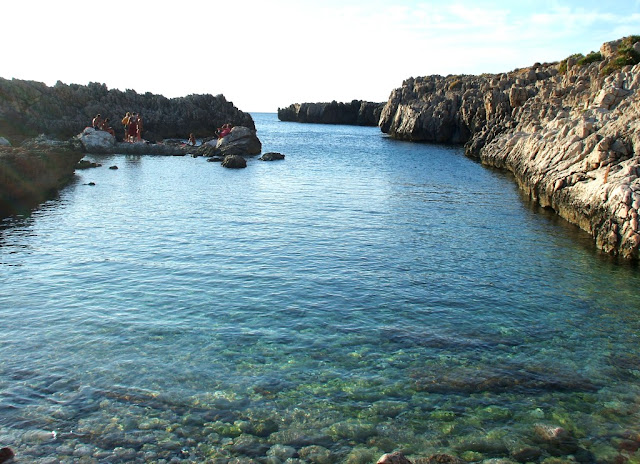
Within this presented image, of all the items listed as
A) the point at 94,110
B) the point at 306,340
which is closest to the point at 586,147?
the point at 306,340

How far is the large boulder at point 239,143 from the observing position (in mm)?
67375

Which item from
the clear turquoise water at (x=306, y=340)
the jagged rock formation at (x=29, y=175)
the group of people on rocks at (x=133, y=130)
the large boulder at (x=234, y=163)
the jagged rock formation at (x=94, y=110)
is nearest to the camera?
the clear turquoise water at (x=306, y=340)

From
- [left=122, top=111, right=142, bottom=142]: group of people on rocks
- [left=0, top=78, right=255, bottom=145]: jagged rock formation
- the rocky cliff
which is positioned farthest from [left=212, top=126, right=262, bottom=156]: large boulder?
the rocky cliff

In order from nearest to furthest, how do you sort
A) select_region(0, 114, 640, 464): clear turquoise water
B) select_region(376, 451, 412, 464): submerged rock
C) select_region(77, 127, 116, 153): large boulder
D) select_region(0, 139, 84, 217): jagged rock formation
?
select_region(376, 451, 412, 464): submerged rock < select_region(0, 114, 640, 464): clear turquoise water < select_region(0, 139, 84, 217): jagged rock formation < select_region(77, 127, 116, 153): large boulder

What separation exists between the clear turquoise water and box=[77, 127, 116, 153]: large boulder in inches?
1600

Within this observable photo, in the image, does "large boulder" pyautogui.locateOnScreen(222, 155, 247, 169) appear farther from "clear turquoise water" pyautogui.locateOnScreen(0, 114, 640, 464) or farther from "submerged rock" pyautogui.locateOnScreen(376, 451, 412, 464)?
"submerged rock" pyautogui.locateOnScreen(376, 451, 412, 464)

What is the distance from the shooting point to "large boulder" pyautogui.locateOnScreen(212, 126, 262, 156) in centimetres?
6738

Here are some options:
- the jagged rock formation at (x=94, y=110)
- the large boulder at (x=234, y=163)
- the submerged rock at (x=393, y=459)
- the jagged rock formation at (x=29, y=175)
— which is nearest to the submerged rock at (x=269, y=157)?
the large boulder at (x=234, y=163)

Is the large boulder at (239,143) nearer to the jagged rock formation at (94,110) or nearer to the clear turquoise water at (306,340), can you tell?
the jagged rock formation at (94,110)

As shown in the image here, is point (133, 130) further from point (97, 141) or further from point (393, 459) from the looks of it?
point (393, 459)

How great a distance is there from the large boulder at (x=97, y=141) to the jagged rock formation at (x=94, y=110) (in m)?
6.84

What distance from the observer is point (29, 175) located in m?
33.7

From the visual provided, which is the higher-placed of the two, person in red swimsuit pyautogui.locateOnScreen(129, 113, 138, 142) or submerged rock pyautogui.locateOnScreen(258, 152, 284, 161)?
person in red swimsuit pyautogui.locateOnScreen(129, 113, 138, 142)

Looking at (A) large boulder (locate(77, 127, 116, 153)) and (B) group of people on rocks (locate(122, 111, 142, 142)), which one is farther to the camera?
(B) group of people on rocks (locate(122, 111, 142, 142))
